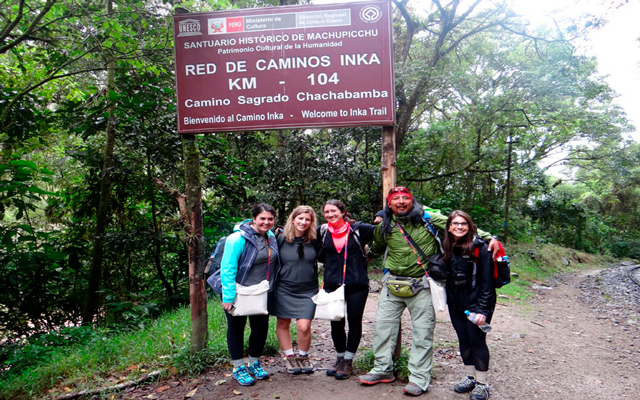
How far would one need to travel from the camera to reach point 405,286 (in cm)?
363

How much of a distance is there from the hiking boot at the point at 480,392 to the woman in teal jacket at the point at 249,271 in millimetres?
1931

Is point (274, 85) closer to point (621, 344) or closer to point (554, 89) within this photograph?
point (621, 344)

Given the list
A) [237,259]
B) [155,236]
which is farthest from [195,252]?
[155,236]

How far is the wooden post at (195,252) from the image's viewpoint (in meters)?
4.30

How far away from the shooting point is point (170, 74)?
6820 mm

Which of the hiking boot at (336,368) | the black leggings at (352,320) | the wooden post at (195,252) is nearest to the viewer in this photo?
the black leggings at (352,320)

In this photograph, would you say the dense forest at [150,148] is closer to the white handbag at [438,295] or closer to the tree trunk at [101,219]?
the tree trunk at [101,219]

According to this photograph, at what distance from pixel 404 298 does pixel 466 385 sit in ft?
3.07

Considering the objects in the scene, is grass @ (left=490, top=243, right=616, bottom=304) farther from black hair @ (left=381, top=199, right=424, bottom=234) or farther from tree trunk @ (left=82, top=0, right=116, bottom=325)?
tree trunk @ (left=82, top=0, right=116, bottom=325)

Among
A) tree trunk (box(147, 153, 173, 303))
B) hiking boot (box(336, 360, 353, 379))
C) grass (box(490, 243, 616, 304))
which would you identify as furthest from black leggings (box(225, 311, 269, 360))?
grass (box(490, 243, 616, 304))

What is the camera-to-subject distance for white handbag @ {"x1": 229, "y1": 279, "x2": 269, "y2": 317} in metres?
3.75

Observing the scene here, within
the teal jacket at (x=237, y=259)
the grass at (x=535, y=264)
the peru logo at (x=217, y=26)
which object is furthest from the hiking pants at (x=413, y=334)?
the grass at (x=535, y=264)

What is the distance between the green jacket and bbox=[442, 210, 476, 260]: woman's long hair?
0.36 ft

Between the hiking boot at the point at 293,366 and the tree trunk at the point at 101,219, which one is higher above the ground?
the tree trunk at the point at 101,219
